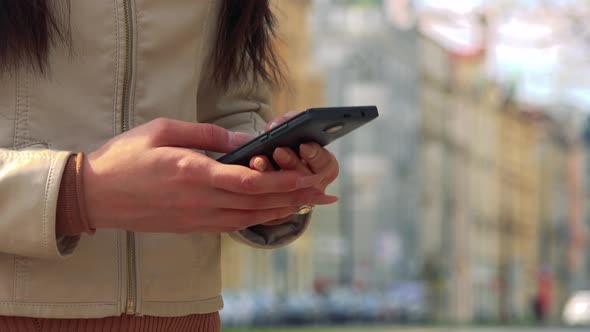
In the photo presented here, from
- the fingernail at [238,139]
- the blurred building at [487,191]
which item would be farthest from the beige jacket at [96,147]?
the blurred building at [487,191]

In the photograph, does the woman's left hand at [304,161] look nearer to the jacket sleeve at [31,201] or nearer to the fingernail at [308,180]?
the fingernail at [308,180]

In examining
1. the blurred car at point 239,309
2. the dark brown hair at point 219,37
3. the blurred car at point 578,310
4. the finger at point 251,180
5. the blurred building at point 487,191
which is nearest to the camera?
the finger at point 251,180

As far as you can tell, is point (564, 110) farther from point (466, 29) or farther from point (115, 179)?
point (115, 179)

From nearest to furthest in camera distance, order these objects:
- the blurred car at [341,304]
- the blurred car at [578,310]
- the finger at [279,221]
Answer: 1. the finger at [279,221]
2. the blurred car at [341,304]
3. the blurred car at [578,310]

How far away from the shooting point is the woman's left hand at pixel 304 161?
811 millimetres

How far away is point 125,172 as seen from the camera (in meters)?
0.80

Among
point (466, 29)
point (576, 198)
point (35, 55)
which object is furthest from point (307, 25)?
point (35, 55)

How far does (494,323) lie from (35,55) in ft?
37.2

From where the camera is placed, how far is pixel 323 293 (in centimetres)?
1141

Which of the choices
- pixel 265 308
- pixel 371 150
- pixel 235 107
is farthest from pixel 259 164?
pixel 371 150

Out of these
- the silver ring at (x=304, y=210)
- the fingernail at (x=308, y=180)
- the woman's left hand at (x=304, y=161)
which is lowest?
the silver ring at (x=304, y=210)

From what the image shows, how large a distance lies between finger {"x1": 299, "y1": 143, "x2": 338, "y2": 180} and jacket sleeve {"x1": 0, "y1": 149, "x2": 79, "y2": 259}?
0.19 metres

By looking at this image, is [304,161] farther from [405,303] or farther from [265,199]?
[405,303]

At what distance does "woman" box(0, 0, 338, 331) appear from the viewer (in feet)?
2.62
